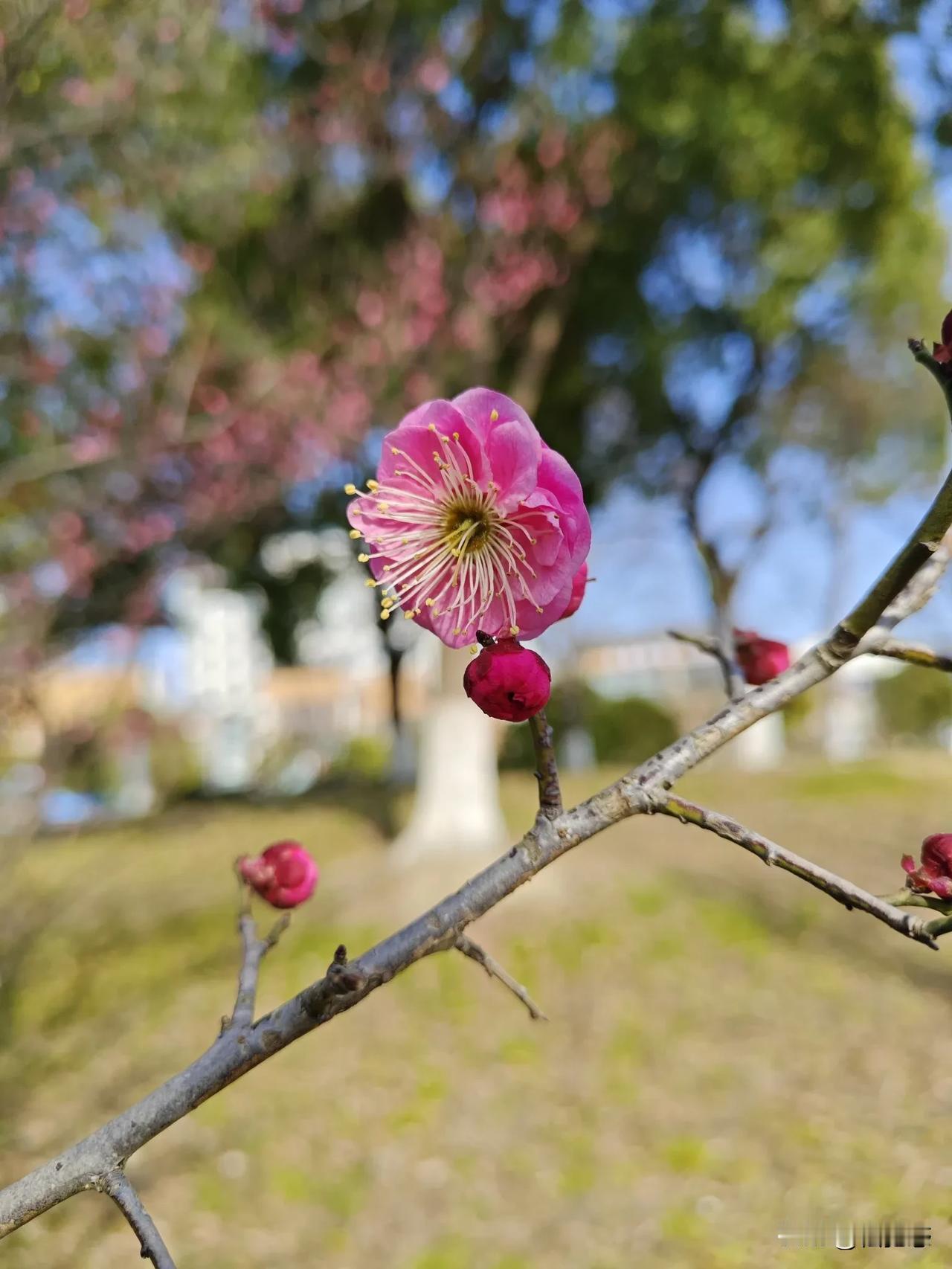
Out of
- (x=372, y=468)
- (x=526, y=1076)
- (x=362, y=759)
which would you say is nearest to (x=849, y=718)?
(x=362, y=759)

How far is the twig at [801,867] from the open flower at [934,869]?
0.10ft

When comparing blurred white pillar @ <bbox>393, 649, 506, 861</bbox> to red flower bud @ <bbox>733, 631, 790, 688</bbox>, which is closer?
red flower bud @ <bbox>733, 631, 790, 688</bbox>

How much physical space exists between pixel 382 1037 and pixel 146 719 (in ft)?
20.6

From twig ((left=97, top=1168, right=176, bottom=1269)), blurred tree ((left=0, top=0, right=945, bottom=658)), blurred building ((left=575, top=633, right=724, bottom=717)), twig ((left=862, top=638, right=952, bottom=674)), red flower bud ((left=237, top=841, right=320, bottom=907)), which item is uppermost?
blurred building ((left=575, top=633, right=724, bottom=717))

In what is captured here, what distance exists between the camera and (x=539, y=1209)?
274cm

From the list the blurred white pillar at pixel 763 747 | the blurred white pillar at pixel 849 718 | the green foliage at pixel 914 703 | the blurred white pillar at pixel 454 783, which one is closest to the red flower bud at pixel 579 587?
the blurred white pillar at pixel 454 783

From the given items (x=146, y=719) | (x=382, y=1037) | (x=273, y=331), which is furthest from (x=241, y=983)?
(x=146, y=719)

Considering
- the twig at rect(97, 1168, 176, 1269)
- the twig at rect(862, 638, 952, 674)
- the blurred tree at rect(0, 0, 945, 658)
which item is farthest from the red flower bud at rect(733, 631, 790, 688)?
the blurred tree at rect(0, 0, 945, 658)

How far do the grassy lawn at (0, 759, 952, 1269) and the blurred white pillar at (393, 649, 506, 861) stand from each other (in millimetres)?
307

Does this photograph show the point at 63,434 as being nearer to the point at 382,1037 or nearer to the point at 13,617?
the point at 13,617

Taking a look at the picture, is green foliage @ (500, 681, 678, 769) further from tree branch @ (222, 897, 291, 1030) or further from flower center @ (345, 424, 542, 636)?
flower center @ (345, 424, 542, 636)

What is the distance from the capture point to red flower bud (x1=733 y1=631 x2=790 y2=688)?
Answer: 3.39 ft

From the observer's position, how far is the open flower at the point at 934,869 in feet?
2.48

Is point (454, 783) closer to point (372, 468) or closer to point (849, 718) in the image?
point (372, 468)
